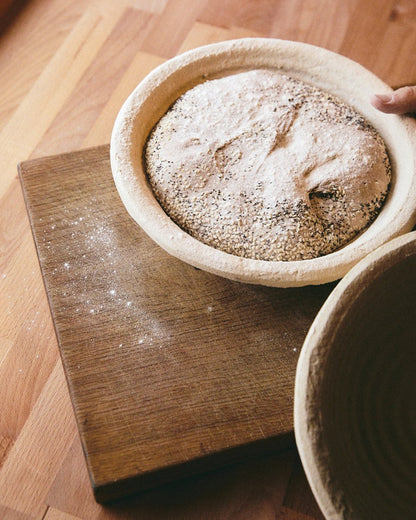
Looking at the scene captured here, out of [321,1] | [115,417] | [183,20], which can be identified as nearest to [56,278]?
[115,417]

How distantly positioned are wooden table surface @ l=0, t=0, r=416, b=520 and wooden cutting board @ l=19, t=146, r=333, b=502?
0.12m

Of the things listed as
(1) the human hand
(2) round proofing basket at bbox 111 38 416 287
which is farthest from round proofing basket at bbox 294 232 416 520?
(1) the human hand

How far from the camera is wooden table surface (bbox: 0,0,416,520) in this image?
93 centimetres

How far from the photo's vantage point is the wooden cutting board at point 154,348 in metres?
0.80

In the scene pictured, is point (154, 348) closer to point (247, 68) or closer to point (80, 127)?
point (247, 68)

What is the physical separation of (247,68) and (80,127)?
1.77 ft

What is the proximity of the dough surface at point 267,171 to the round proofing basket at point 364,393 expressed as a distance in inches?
7.8

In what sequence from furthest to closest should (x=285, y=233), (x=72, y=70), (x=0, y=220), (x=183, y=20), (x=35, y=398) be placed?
(x=183, y=20)
(x=72, y=70)
(x=0, y=220)
(x=35, y=398)
(x=285, y=233)

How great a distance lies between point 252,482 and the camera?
95cm

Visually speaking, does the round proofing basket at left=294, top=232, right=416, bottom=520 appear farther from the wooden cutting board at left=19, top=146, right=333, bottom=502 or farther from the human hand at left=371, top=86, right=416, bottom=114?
the human hand at left=371, top=86, right=416, bottom=114

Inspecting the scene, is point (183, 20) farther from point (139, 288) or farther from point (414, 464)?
point (414, 464)

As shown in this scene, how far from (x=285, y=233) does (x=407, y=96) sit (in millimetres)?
312

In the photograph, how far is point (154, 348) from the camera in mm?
863

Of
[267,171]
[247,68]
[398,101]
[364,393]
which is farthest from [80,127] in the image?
[364,393]
